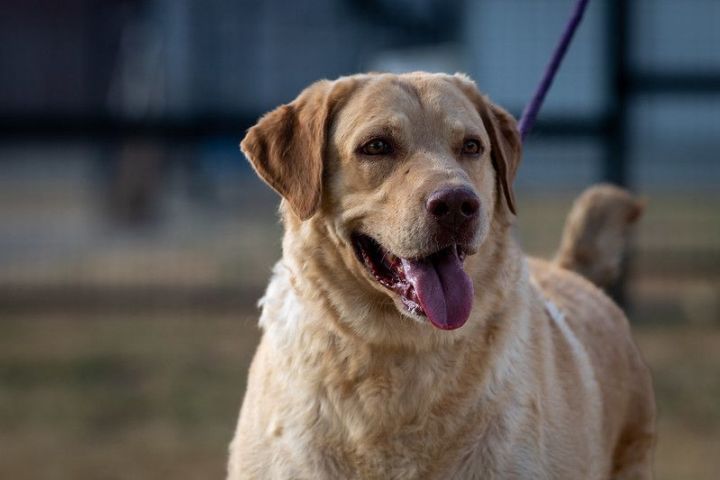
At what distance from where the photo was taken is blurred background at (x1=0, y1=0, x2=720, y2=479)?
7641mm

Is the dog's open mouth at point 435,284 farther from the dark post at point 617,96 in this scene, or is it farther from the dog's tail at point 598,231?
the dark post at point 617,96

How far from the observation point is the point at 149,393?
315 inches

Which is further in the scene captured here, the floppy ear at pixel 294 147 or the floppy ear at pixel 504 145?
the floppy ear at pixel 504 145

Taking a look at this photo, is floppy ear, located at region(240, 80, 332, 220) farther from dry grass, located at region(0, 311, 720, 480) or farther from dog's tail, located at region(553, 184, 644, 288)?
dry grass, located at region(0, 311, 720, 480)

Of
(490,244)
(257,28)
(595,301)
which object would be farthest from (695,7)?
(490,244)

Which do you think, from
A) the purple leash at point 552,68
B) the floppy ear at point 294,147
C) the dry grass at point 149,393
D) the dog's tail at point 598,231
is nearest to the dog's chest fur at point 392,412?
the floppy ear at point 294,147

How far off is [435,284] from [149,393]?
193 inches

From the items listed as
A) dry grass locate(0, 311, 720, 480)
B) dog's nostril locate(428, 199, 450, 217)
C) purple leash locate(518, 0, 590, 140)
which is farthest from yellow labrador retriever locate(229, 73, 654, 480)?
dry grass locate(0, 311, 720, 480)

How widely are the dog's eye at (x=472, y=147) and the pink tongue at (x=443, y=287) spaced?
1.24ft

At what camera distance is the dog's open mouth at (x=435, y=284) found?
3404mm

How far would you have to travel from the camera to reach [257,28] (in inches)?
612

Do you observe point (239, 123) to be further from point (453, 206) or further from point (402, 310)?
point (453, 206)

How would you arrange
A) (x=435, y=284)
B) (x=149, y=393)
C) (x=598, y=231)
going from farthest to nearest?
(x=149, y=393) < (x=598, y=231) < (x=435, y=284)

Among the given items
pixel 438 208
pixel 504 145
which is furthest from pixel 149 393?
pixel 438 208
